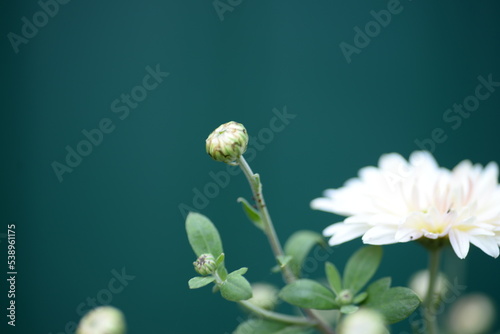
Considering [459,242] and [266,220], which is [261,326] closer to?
[266,220]

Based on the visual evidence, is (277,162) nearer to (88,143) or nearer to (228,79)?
(228,79)

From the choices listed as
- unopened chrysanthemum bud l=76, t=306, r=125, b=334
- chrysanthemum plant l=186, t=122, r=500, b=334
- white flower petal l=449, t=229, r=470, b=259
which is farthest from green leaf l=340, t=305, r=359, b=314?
unopened chrysanthemum bud l=76, t=306, r=125, b=334

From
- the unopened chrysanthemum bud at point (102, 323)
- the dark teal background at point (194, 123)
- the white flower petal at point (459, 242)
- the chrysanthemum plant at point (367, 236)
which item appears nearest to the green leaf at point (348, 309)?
the chrysanthemum plant at point (367, 236)

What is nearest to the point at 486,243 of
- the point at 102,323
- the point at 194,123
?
the point at 102,323

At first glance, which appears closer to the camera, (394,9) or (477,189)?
(477,189)

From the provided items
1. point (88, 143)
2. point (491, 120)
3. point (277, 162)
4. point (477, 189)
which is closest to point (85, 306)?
point (88, 143)

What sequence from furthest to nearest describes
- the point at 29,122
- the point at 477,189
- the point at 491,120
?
the point at 491,120
the point at 29,122
the point at 477,189

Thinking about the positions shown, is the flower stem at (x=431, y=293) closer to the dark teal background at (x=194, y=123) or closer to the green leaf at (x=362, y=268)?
the green leaf at (x=362, y=268)
